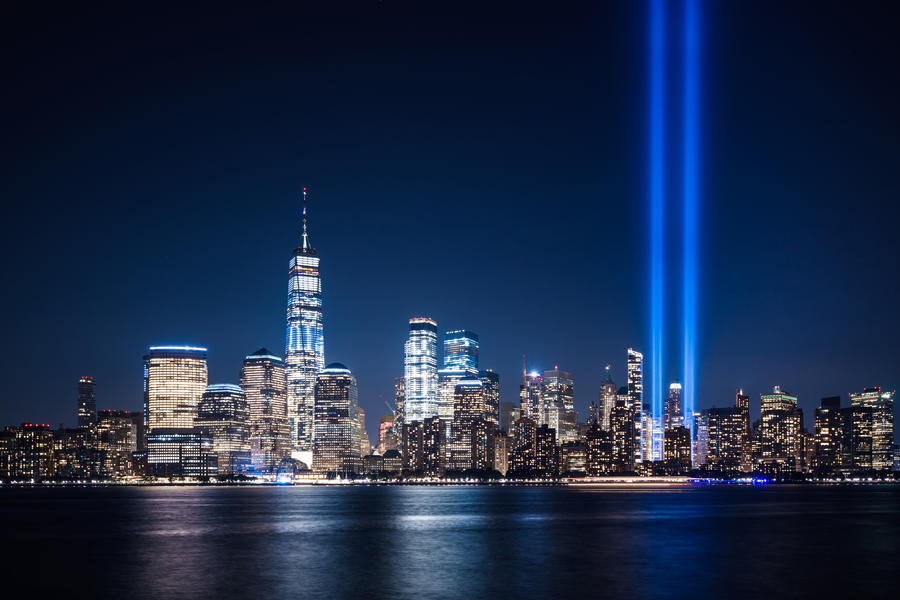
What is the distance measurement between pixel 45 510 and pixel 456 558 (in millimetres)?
108462

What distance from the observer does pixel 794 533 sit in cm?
10306

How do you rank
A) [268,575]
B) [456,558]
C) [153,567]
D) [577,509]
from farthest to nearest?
[577,509]
[456,558]
[153,567]
[268,575]

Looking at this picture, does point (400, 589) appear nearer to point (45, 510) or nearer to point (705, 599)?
point (705, 599)

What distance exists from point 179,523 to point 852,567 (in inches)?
3234

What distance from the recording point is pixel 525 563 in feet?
241

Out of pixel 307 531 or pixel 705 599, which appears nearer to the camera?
pixel 705 599

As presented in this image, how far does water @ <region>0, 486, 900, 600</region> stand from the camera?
6047 cm

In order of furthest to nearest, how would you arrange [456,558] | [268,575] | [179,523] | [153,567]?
[179,523] < [456,558] < [153,567] < [268,575]

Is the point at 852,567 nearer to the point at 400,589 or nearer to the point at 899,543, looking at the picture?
the point at 899,543

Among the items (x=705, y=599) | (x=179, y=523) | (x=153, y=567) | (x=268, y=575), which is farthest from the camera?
(x=179, y=523)

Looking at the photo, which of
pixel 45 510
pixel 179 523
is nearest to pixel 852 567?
pixel 179 523

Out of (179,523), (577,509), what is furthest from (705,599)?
(577,509)

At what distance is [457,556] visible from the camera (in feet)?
259

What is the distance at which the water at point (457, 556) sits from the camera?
2381 inches
